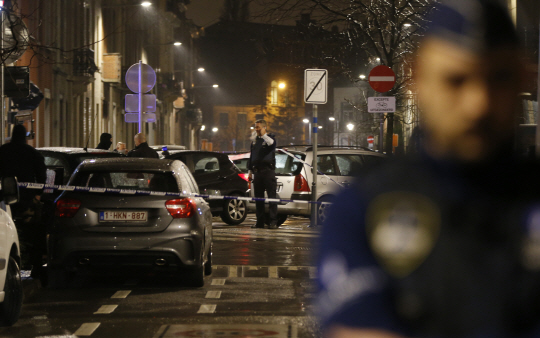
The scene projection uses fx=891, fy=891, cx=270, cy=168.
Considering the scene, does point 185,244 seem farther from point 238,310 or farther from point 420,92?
point 420,92

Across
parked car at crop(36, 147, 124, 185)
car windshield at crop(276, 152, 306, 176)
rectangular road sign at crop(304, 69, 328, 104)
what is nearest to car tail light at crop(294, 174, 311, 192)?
car windshield at crop(276, 152, 306, 176)

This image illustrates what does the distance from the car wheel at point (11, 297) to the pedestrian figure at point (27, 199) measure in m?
2.28

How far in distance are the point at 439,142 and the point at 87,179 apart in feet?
28.9

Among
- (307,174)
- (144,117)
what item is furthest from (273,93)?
(307,174)

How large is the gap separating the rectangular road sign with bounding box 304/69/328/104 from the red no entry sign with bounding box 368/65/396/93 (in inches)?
63.6

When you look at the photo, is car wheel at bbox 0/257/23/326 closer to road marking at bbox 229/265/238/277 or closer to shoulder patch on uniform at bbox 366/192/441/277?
road marking at bbox 229/265/238/277

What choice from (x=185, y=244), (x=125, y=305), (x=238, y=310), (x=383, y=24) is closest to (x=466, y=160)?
(x=238, y=310)

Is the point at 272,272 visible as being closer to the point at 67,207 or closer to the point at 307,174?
the point at 67,207

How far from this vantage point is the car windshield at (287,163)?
1902 cm

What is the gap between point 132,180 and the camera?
35.1ft

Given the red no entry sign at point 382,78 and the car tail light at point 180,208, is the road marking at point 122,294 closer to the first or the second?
the car tail light at point 180,208

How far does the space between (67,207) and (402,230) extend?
8555 mm

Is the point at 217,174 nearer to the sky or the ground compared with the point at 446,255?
nearer to the ground

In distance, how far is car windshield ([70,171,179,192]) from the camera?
32.8 ft
